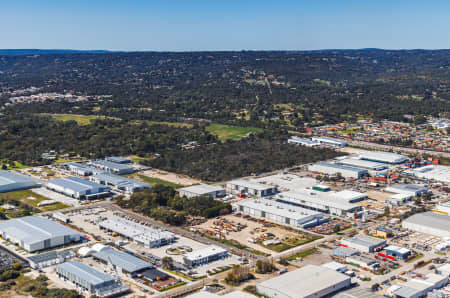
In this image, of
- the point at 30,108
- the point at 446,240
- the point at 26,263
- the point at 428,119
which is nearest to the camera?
the point at 26,263

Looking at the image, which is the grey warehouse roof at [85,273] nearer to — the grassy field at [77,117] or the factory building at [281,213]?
the factory building at [281,213]

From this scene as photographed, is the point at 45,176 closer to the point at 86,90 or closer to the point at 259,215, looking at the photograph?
the point at 259,215

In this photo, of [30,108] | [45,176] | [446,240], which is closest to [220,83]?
[30,108]

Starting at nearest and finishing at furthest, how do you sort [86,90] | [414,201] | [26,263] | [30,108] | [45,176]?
[26,263]
[414,201]
[45,176]
[30,108]
[86,90]

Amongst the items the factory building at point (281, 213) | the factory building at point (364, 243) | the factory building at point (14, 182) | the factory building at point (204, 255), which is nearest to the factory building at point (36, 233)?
the factory building at point (204, 255)

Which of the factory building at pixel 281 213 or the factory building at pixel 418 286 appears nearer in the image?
the factory building at pixel 418 286

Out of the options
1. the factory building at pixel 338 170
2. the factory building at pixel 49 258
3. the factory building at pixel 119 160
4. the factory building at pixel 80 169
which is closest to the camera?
the factory building at pixel 49 258

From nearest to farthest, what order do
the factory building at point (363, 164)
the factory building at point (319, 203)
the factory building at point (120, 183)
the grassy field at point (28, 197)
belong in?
the factory building at point (319, 203)
the grassy field at point (28, 197)
the factory building at point (120, 183)
the factory building at point (363, 164)
